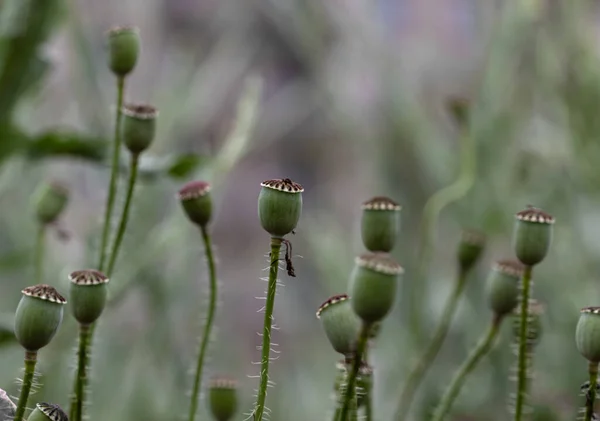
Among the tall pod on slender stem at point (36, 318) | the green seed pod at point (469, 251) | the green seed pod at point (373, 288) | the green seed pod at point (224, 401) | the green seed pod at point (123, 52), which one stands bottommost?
the green seed pod at point (224, 401)

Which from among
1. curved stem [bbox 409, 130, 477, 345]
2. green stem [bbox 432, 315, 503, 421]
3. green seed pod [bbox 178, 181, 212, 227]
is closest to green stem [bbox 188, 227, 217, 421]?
green seed pod [bbox 178, 181, 212, 227]

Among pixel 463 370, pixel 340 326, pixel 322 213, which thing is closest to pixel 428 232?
pixel 463 370

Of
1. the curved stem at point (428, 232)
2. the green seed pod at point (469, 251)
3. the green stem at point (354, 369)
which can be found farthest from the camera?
the curved stem at point (428, 232)

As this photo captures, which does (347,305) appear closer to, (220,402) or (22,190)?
(220,402)

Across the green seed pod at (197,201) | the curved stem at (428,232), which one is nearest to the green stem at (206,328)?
the green seed pod at (197,201)

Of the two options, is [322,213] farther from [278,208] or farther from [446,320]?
[278,208]

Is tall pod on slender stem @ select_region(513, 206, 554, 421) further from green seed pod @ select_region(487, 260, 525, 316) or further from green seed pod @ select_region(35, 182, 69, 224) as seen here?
green seed pod @ select_region(35, 182, 69, 224)

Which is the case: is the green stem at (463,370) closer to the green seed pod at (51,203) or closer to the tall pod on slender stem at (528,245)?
the tall pod on slender stem at (528,245)
